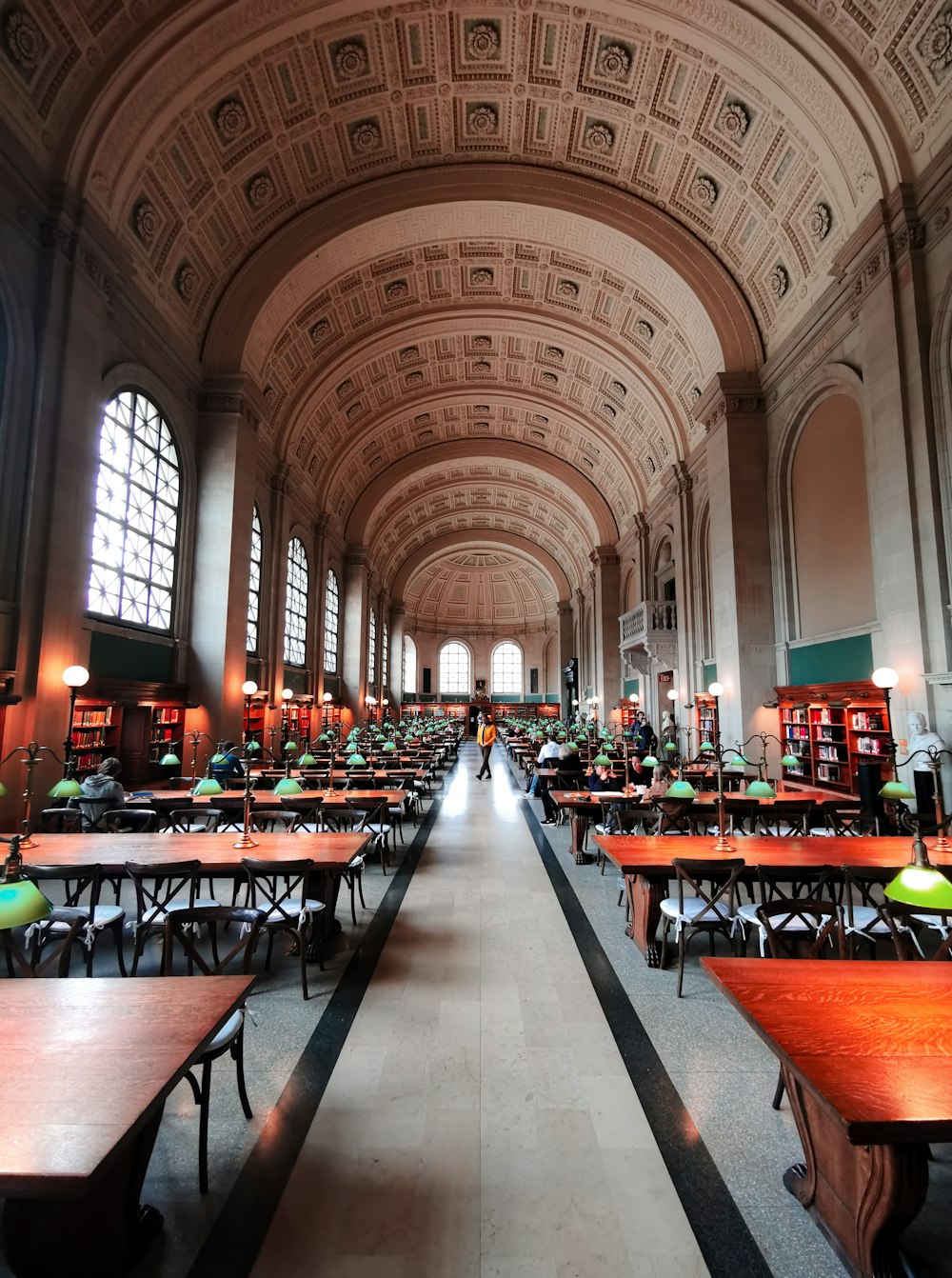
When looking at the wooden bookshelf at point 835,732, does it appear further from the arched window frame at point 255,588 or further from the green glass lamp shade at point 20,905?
the arched window frame at point 255,588

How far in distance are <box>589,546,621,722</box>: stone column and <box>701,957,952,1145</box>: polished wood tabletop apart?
2348 centimetres

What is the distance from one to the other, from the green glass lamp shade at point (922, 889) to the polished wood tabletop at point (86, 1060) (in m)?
2.48

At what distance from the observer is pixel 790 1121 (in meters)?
2.84

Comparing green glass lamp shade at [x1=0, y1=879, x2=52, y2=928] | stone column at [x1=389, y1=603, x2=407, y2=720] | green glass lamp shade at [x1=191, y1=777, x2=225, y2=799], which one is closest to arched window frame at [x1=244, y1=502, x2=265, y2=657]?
green glass lamp shade at [x1=191, y1=777, x2=225, y2=799]

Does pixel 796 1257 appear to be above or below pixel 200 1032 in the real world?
below

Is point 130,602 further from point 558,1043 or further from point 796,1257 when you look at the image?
point 796,1257

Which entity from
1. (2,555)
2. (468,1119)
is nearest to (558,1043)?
(468,1119)

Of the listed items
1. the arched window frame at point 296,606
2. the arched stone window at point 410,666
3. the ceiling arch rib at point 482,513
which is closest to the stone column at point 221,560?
the arched window frame at point 296,606

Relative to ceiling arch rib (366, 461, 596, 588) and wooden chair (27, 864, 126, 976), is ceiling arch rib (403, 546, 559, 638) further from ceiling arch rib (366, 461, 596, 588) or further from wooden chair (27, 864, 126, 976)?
wooden chair (27, 864, 126, 976)

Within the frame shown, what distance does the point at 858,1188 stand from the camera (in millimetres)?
2051

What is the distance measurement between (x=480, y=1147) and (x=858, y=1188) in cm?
147

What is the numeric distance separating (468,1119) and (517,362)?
23.2 m

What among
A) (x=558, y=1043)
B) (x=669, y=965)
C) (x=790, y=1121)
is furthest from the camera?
(x=669, y=965)

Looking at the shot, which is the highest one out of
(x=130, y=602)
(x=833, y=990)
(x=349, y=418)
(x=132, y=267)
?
(x=349, y=418)
